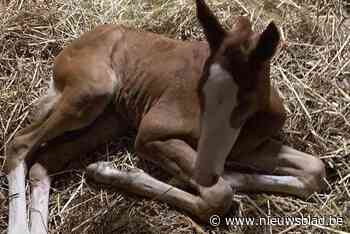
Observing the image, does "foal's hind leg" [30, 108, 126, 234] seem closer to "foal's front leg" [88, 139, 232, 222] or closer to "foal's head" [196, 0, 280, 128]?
"foal's front leg" [88, 139, 232, 222]

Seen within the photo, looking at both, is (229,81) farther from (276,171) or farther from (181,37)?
(181,37)

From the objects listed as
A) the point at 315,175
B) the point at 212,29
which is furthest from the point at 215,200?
the point at 212,29

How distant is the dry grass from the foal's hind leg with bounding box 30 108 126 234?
0.17 feet

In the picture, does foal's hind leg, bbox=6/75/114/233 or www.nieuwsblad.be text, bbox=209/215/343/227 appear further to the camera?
foal's hind leg, bbox=6/75/114/233

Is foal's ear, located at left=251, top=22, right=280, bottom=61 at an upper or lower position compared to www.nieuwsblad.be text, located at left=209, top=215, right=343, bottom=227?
upper

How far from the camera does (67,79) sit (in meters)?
3.42

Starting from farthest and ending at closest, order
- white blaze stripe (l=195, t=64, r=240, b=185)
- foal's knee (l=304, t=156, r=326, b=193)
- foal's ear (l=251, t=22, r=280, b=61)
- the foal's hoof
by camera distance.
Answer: foal's knee (l=304, t=156, r=326, b=193)
the foal's hoof
white blaze stripe (l=195, t=64, r=240, b=185)
foal's ear (l=251, t=22, r=280, b=61)

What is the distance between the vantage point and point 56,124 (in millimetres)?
3377

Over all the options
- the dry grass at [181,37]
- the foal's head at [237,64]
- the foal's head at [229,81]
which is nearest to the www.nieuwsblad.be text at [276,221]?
the dry grass at [181,37]

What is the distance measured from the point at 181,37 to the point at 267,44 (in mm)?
1248

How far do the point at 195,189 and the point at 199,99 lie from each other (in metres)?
0.41

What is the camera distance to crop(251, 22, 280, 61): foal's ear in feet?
8.89

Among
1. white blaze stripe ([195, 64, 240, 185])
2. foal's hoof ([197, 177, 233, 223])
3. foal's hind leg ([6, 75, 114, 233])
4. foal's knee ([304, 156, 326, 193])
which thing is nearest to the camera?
white blaze stripe ([195, 64, 240, 185])

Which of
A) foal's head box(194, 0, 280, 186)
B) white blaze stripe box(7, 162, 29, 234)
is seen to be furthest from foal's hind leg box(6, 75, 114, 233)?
foal's head box(194, 0, 280, 186)
